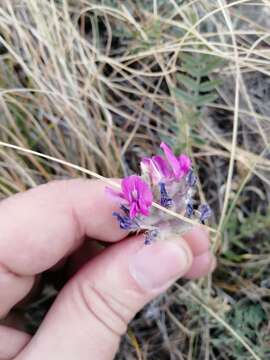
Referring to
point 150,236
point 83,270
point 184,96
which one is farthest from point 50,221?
point 184,96

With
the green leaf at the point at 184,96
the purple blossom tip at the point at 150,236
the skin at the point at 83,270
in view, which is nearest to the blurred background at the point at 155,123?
the green leaf at the point at 184,96

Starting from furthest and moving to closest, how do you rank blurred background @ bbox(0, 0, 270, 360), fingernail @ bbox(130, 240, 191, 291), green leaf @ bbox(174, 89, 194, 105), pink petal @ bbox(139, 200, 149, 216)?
blurred background @ bbox(0, 0, 270, 360) → green leaf @ bbox(174, 89, 194, 105) → fingernail @ bbox(130, 240, 191, 291) → pink petal @ bbox(139, 200, 149, 216)

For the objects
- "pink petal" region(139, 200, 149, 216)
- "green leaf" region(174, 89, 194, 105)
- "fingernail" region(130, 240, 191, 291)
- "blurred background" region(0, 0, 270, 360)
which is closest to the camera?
"pink petal" region(139, 200, 149, 216)

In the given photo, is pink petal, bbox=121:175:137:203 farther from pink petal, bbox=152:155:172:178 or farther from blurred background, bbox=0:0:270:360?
blurred background, bbox=0:0:270:360

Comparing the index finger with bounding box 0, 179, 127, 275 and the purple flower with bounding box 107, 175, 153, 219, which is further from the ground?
the purple flower with bounding box 107, 175, 153, 219

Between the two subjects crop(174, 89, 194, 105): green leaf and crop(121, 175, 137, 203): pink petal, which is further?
crop(174, 89, 194, 105): green leaf

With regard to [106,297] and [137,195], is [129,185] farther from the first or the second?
[106,297]

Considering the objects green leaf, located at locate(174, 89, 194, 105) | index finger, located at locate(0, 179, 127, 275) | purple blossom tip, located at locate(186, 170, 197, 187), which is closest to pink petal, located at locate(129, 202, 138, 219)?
purple blossom tip, located at locate(186, 170, 197, 187)
